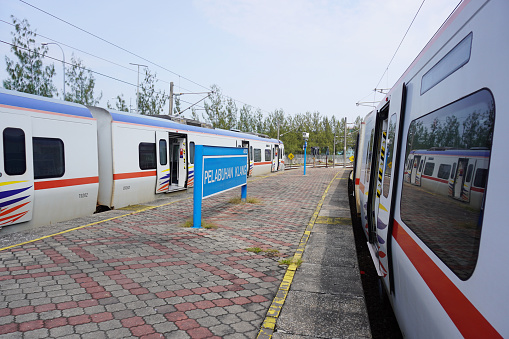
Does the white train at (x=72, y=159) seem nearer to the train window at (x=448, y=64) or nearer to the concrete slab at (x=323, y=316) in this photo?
the concrete slab at (x=323, y=316)

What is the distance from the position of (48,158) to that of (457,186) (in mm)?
7988

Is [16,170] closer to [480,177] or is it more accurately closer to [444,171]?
[444,171]

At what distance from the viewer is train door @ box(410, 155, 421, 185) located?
9.46 ft

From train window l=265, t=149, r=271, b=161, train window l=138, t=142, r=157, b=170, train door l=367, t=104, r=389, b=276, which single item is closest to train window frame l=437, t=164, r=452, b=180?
train door l=367, t=104, r=389, b=276

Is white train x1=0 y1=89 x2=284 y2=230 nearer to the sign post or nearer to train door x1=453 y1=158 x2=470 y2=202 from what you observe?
the sign post

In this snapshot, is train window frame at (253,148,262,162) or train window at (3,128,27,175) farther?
train window frame at (253,148,262,162)

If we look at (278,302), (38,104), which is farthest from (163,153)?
(278,302)

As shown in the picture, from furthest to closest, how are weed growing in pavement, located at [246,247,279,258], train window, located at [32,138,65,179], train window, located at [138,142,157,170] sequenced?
train window, located at [138,142,157,170] < train window, located at [32,138,65,179] < weed growing in pavement, located at [246,247,279,258]

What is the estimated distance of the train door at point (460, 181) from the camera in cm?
193

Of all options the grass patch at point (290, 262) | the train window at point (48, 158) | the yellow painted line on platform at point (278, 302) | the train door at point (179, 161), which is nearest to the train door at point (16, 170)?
the train window at point (48, 158)

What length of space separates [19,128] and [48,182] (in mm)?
1342

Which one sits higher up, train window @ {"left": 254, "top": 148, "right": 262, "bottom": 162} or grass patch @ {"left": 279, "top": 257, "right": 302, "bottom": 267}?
train window @ {"left": 254, "top": 148, "right": 262, "bottom": 162}

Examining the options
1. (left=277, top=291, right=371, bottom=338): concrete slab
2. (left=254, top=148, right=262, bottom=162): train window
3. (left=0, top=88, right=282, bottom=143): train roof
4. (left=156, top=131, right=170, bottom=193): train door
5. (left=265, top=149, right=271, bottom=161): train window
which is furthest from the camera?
(left=265, top=149, right=271, bottom=161): train window

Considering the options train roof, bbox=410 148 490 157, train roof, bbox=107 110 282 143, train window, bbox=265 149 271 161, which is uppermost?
train roof, bbox=107 110 282 143
